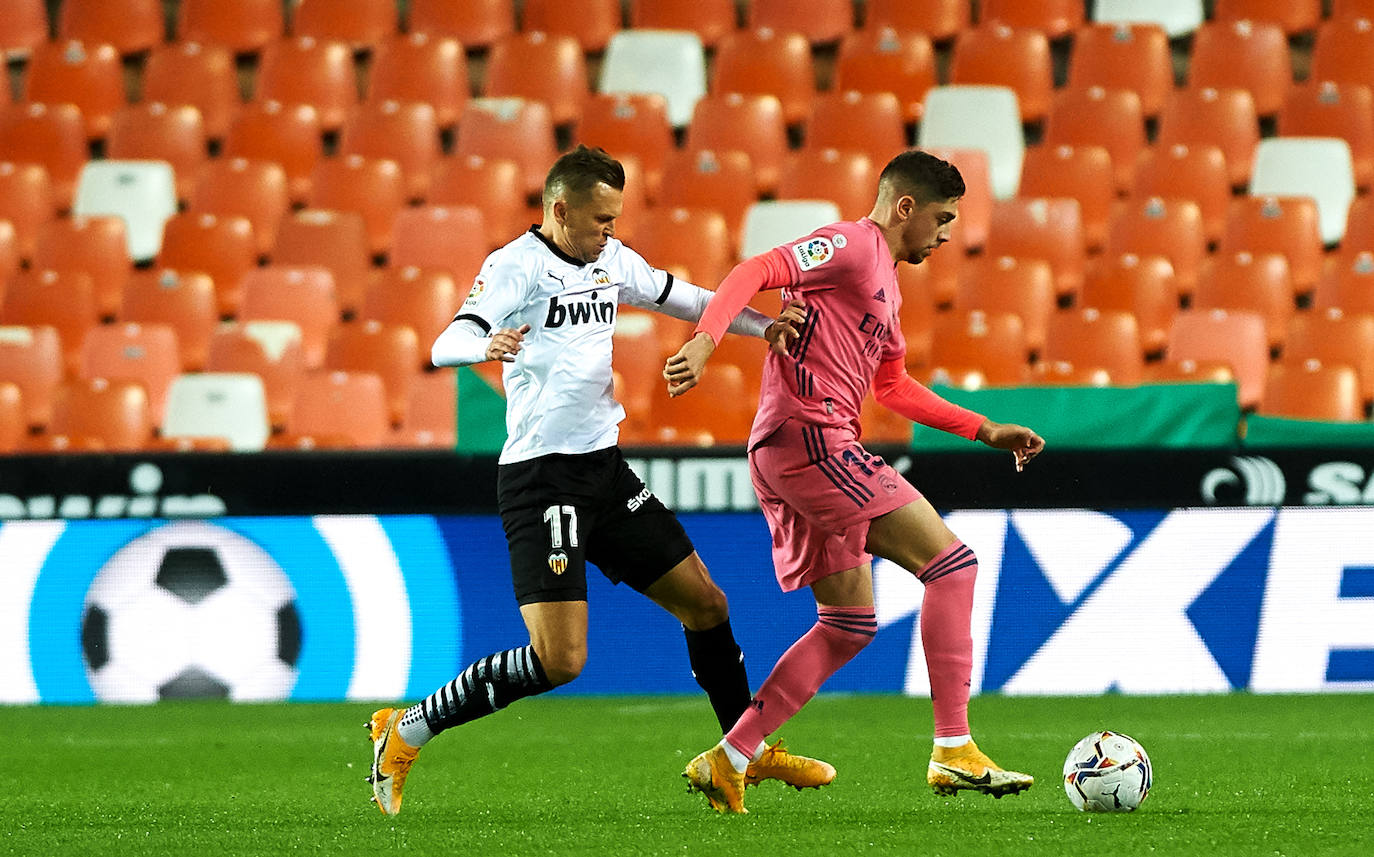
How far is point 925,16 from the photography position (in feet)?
39.2

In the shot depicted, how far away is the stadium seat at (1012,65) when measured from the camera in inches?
453

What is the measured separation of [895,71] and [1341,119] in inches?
104

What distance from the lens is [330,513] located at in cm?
792

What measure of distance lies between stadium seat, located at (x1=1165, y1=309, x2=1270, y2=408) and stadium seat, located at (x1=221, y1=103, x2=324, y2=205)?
552 cm

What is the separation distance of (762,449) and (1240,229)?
6.29 metres

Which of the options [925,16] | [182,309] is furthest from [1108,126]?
[182,309]

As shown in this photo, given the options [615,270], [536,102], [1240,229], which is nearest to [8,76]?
[536,102]

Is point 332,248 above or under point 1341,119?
under

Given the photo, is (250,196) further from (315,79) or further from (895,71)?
(895,71)

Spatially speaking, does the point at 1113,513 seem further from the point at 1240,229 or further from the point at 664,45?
the point at 664,45

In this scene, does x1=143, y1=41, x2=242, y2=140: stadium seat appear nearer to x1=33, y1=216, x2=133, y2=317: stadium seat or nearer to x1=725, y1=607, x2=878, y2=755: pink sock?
x1=33, y1=216, x2=133, y2=317: stadium seat

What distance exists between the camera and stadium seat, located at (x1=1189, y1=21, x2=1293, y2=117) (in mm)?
11367

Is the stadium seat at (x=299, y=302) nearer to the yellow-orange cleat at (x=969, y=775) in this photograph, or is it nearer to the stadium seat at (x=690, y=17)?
the stadium seat at (x=690, y=17)

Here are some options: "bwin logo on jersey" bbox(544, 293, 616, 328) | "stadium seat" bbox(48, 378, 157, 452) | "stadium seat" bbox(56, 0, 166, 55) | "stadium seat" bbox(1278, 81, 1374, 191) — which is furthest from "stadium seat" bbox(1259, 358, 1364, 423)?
"stadium seat" bbox(56, 0, 166, 55)
